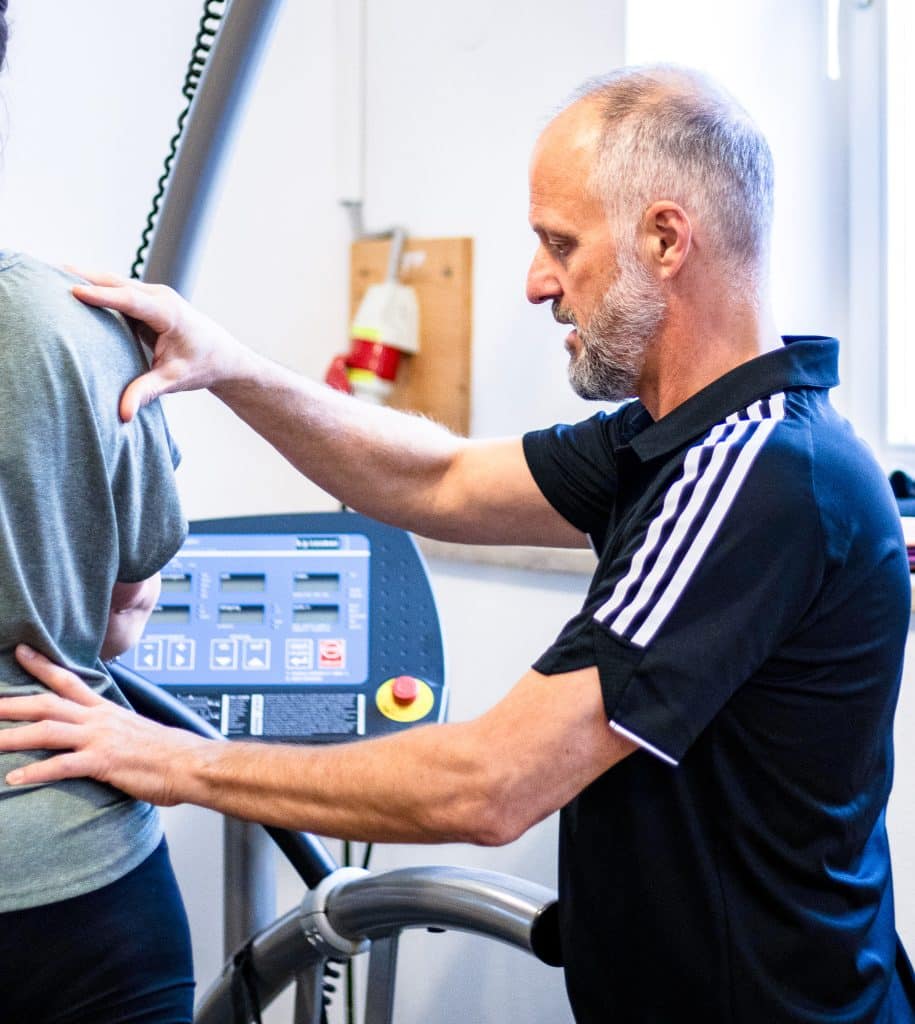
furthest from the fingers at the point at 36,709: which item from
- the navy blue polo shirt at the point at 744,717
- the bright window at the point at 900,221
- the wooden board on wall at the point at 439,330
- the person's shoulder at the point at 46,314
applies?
the bright window at the point at 900,221

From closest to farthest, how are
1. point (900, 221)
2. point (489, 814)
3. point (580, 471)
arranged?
1. point (489, 814)
2. point (580, 471)
3. point (900, 221)

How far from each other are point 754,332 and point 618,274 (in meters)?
0.14

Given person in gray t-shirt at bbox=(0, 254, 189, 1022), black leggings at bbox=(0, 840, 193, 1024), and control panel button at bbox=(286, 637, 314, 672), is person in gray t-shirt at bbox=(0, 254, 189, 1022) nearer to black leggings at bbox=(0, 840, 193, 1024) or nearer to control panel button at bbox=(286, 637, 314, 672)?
black leggings at bbox=(0, 840, 193, 1024)

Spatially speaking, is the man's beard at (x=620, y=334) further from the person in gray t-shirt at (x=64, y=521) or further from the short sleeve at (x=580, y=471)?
the person in gray t-shirt at (x=64, y=521)

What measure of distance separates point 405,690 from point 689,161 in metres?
0.69

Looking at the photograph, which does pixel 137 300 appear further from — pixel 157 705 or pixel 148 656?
pixel 148 656

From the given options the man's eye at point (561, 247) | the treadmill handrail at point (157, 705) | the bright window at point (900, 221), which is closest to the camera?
the man's eye at point (561, 247)

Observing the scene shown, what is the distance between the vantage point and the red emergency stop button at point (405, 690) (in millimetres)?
1513

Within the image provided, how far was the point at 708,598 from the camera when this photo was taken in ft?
3.32

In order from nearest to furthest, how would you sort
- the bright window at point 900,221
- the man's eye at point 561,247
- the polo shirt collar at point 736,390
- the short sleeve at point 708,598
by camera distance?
the short sleeve at point 708,598, the polo shirt collar at point 736,390, the man's eye at point 561,247, the bright window at point 900,221

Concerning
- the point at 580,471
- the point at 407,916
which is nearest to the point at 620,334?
the point at 580,471

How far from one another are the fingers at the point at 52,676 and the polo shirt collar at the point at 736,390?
53cm

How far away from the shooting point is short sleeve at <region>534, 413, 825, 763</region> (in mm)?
1004

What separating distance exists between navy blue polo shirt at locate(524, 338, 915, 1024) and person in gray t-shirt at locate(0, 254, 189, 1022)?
0.36 meters
